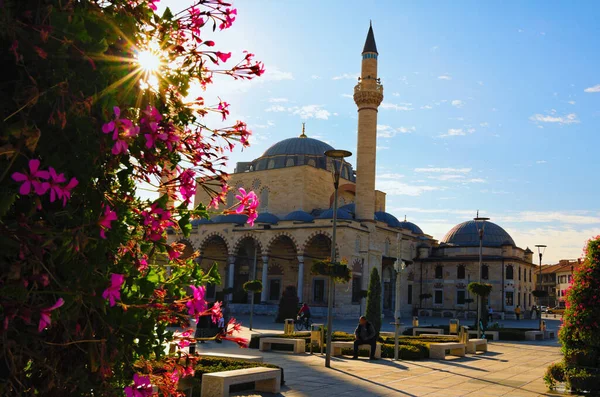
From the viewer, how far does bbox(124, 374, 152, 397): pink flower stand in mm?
2123

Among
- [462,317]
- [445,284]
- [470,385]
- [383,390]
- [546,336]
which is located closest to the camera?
[383,390]

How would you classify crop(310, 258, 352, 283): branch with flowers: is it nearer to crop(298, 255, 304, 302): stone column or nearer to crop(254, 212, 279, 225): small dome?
crop(298, 255, 304, 302): stone column

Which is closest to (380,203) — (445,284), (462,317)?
(445,284)

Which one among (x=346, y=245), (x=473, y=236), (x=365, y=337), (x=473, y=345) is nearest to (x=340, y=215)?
(x=346, y=245)

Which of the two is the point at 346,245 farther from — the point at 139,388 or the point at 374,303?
the point at 139,388

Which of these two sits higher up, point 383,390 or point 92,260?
point 92,260

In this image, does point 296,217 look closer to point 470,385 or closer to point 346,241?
point 346,241

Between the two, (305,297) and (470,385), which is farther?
(305,297)

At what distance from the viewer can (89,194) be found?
6.71ft

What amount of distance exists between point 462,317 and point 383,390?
39397 mm

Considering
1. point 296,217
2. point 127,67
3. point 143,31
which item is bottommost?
point 127,67

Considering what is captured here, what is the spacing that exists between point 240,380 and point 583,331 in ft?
19.2

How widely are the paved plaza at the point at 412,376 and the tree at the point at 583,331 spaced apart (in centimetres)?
62

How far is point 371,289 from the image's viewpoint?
65.8 ft
